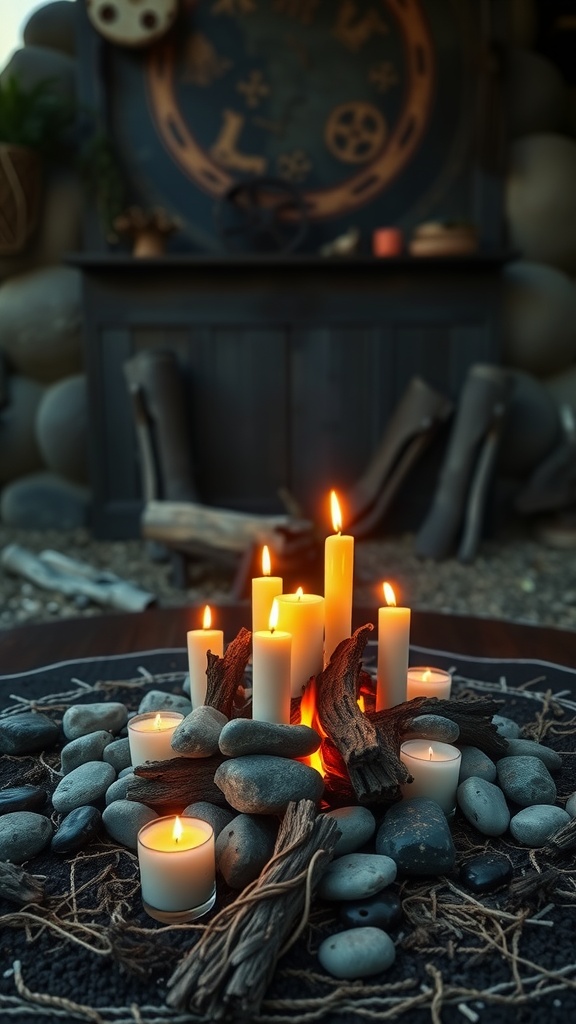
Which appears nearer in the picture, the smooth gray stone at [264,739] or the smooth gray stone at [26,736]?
the smooth gray stone at [264,739]

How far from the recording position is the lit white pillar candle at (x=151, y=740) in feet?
3.04

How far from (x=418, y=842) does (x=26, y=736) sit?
1.79ft

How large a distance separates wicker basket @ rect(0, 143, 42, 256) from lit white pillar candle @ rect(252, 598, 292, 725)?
3.09m

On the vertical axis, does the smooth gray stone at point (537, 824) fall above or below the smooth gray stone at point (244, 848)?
below

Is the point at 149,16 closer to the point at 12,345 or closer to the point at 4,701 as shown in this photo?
the point at 12,345

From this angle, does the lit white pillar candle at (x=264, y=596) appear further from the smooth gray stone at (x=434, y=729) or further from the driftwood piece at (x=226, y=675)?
the smooth gray stone at (x=434, y=729)

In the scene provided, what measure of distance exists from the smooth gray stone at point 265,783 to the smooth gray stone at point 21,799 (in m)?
0.24

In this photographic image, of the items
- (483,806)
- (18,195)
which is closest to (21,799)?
(483,806)

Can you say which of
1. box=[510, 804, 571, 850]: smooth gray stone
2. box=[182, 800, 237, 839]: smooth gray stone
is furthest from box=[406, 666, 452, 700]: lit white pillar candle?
box=[182, 800, 237, 839]: smooth gray stone

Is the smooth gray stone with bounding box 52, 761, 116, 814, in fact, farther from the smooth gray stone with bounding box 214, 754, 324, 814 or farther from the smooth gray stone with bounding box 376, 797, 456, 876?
the smooth gray stone with bounding box 376, 797, 456, 876

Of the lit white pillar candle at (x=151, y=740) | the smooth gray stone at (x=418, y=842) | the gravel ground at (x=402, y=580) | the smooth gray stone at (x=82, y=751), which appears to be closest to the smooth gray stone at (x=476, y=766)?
the smooth gray stone at (x=418, y=842)

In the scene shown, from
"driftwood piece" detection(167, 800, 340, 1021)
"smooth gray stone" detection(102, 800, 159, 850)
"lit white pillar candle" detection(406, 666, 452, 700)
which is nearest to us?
"driftwood piece" detection(167, 800, 340, 1021)

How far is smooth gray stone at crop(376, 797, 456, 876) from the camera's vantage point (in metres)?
0.79

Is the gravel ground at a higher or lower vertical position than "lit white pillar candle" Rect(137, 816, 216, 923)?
lower
